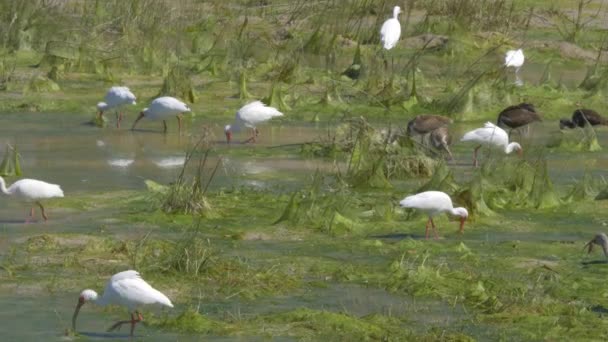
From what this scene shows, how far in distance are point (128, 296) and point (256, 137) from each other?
9.54 m

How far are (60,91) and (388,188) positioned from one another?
8322 mm

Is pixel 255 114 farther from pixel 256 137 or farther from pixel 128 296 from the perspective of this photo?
pixel 128 296

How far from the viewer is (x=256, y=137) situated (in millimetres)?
19000

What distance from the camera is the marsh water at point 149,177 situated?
1023cm

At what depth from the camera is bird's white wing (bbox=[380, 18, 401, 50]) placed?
24859 millimetres

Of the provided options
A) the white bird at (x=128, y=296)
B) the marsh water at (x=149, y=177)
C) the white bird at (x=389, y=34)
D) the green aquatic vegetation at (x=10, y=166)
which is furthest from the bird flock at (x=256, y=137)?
the white bird at (x=389, y=34)

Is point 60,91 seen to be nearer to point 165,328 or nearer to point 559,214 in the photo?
point 559,214

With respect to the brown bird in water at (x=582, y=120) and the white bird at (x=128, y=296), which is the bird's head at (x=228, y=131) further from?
the white bird at (x=128, y=296)

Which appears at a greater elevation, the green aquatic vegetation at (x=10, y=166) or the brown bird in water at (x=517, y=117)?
the brown bird in water at (x=517, y=117)

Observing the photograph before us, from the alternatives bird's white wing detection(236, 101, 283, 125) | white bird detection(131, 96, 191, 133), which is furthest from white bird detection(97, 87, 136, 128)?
bird's white wing detection(236, 101, 283, 125)

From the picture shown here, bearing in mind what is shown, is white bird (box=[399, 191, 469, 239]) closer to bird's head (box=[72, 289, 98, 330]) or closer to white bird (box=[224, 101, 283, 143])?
bird's head (box=[72, 289, 98, 330])

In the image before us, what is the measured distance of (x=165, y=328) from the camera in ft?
32.4

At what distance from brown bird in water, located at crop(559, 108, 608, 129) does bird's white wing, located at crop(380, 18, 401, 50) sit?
5.68 metres

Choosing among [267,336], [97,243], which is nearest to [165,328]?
[267,336]
